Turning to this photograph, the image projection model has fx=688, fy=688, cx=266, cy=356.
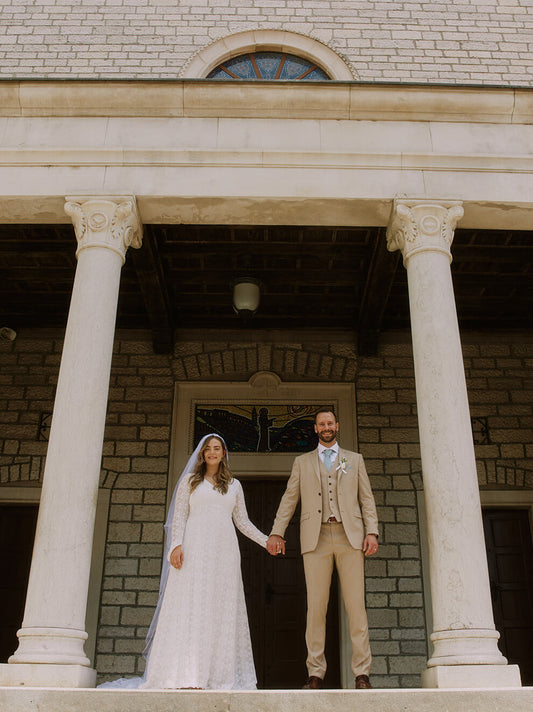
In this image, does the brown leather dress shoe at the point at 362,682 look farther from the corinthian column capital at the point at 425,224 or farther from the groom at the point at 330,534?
the corinthian column capital at the point at 425,224

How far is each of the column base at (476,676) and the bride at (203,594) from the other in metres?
1.35

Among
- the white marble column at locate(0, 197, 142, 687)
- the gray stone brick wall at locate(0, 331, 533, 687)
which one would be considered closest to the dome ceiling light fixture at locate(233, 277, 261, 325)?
the white marble column at locate(0, 197, 142, 687)

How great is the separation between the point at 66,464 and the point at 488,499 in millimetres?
5461

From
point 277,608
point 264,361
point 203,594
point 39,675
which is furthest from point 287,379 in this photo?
point 39,675

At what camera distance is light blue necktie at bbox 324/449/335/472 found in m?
5.59

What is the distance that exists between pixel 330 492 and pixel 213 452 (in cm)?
99

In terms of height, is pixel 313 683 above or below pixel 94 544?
below

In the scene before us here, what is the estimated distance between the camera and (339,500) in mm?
5422

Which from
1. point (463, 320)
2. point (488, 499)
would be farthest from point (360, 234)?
point (488, 499)

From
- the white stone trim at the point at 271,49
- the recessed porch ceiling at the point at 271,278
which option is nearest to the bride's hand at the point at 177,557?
the recessed porch ceiling at the point at 271,278

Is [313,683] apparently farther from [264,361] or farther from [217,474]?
[264,361]

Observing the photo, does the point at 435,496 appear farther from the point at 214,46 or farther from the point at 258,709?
the point at 214,46

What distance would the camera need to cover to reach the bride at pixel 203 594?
15.6 ft

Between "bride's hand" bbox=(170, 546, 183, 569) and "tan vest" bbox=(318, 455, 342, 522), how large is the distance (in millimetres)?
1149
